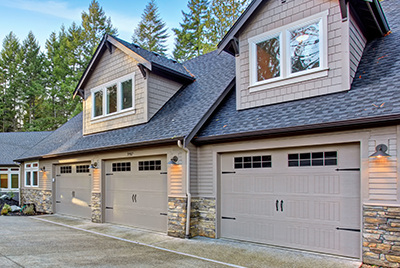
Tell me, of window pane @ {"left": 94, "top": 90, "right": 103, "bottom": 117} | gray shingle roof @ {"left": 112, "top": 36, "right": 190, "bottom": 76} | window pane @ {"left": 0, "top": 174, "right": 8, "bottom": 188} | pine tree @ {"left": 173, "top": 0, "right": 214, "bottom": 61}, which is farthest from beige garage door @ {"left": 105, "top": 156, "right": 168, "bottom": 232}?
pine tree @ {"left": 173, "top": 0, "right": 214, "bottom": 61}

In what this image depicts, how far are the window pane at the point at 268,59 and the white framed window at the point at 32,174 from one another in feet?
38.8

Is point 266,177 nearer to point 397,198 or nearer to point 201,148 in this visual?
point 201,148

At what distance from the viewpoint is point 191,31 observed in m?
28.4

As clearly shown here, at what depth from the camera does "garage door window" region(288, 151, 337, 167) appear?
5.78m

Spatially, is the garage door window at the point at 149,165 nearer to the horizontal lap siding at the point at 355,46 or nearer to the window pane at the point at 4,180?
the horizontal lap siding at the point at 355,46

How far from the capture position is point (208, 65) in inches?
433

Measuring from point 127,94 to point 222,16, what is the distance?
51.5 ft

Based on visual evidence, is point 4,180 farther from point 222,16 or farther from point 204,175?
point 222,16

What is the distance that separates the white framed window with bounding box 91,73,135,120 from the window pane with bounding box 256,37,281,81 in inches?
181

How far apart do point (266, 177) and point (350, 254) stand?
2174mm

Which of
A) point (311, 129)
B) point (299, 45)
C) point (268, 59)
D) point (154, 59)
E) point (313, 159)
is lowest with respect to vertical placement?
point (313, 159)

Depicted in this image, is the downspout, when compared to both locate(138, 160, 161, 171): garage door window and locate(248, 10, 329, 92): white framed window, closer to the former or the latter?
locate(138, 160, 161, 171): garage door window

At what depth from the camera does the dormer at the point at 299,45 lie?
6316 millimetres

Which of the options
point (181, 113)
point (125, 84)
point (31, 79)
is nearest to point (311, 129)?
point (181, 113)
